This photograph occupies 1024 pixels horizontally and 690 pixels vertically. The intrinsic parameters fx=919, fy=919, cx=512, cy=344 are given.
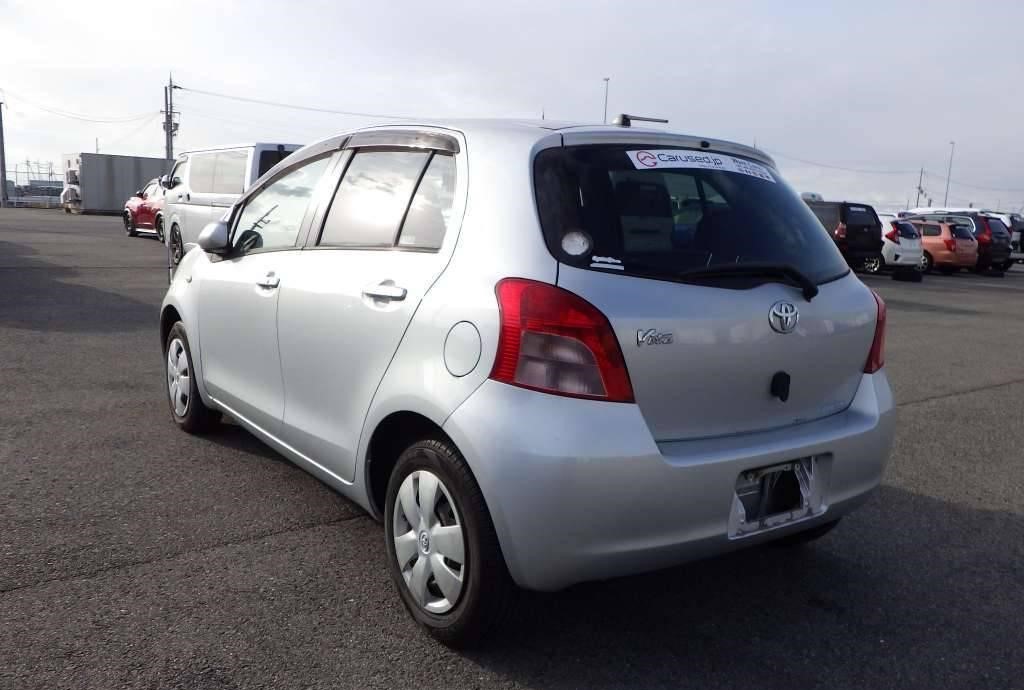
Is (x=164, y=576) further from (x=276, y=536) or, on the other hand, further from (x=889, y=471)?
(x=889, y=471)

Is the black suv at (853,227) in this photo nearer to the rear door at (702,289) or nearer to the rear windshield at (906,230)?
the rear windshield at (906,230)

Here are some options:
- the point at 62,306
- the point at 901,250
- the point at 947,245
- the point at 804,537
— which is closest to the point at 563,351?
the point at 804,537

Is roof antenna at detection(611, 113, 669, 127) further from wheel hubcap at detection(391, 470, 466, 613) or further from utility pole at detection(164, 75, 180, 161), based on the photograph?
utility pole at detection(164, 75, 180, 161)

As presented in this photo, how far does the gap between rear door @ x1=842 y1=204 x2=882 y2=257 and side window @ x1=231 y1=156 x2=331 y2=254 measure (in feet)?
62.0

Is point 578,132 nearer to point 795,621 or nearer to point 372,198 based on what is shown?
point 372,198

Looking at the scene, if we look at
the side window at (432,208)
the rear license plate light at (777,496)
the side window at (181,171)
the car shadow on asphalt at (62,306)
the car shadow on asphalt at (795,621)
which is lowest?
the car shadow on asphalt at (62,306)

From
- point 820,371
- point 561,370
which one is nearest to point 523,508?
point 561,370

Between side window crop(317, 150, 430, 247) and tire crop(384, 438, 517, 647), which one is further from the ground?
side window crop(317, 150, 430, 247)

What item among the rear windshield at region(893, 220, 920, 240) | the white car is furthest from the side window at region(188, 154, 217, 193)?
the rear windshield at region(893, 220, 920, 240)

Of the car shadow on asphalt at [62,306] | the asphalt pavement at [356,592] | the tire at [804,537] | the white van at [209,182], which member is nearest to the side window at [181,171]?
the white van at [209,182]

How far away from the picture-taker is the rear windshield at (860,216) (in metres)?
21.2

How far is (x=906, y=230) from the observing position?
22.4 m

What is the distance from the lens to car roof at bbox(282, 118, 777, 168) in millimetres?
3064

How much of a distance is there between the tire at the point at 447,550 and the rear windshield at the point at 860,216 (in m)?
20.0
